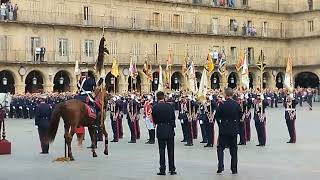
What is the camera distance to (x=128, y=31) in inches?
1912

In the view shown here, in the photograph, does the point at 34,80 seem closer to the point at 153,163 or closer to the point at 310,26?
the point at 310,26

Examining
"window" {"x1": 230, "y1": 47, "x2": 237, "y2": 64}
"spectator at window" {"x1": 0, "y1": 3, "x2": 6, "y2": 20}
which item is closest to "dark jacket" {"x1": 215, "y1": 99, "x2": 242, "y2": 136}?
"spectator at window" {"x1": 0, "y1": 3, "x2": 6, "y2": 20}

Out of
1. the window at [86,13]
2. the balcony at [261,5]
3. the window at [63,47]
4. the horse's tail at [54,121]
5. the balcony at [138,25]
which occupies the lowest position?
the horse's tail at [54,121]

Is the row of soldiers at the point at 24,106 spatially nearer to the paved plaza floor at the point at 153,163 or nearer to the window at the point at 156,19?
the window at the point at 156,19

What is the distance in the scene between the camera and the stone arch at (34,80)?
4453cm

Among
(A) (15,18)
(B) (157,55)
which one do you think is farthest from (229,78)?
(A) (15,18)

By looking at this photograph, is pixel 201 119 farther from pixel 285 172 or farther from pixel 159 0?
pixel 159 0

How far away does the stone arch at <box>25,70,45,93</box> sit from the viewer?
44531 millimetres

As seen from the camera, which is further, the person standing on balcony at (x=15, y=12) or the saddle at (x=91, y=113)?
the person standing on balcony at (x=15, y=12)

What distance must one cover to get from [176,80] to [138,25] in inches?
235

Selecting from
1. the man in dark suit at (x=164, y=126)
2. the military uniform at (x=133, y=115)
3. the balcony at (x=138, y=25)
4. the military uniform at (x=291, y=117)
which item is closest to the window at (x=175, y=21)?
the balcony at (x=138, y=25)

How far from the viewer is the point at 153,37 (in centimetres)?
5028

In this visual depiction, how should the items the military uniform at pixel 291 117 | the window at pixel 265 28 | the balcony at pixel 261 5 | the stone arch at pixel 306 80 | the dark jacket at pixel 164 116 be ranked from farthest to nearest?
the stone arch at pixel 306 80 < the window at pixel 265 28 < the balcony at pixel 261 5 < the military uniform at pixel 291 117 < the dark jacket at pixel 164 116

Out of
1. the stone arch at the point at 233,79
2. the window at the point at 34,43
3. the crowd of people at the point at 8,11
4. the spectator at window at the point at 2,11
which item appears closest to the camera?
the spectator at window at the point at 2,11
